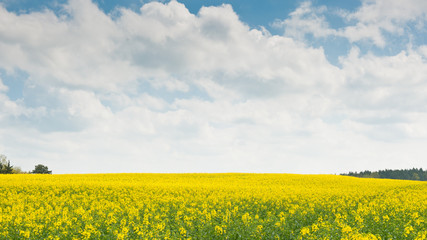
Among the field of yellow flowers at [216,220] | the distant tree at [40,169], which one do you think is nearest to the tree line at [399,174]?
the distant tree at [40,169]

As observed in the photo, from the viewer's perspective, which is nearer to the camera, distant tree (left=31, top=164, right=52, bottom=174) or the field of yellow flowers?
the field of yellow flowers

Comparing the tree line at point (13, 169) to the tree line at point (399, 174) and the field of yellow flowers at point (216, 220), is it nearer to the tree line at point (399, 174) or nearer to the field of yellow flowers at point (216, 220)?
the field of yellow flowers at point (216, 220)

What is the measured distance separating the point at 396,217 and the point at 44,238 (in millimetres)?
16227

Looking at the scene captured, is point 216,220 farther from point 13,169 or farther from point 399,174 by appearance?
point 399,174

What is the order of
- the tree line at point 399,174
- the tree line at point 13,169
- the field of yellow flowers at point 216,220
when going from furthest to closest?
the tree line at point 399,174 < the tree line at point 13,169 < the field of yellow flowers at point 216,220

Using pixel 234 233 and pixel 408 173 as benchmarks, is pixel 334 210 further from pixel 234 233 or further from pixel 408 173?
pixel 408 173

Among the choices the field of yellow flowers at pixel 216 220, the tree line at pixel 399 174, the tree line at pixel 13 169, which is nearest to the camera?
the field of yellow flowers at pixel 216 220

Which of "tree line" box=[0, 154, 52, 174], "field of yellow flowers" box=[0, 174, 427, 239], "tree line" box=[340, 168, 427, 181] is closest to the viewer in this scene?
"field of yellow flowers" box=[0, 174, 427, 239]

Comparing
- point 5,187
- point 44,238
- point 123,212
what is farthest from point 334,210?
point 5,187

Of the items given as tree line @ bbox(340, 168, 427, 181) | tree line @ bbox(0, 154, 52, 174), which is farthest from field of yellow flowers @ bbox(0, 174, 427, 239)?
tree line @ bbox(340, 168, 427, 181)

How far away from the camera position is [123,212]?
18.5 metres

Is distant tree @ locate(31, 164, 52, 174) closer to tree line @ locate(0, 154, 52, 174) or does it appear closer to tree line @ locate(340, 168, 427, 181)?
tree line @ locate(0, 154, 52, 174)

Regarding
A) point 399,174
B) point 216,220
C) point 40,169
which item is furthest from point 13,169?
point 399,174

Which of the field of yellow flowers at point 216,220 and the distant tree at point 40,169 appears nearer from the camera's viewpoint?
the field of yellow flowers at point 216,220
